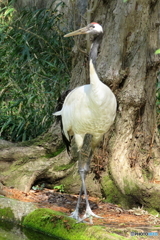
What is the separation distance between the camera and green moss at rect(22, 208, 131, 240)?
448 cm

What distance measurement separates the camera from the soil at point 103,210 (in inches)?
205

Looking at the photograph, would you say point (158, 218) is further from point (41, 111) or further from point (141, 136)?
point (41, 111)

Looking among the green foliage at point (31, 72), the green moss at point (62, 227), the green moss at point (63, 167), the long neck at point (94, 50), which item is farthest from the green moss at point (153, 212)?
the green foliage at point (31, 72)

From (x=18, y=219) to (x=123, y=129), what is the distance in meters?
2.11

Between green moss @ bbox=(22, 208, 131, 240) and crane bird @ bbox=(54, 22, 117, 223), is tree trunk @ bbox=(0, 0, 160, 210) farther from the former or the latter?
green moss @ bbox=(22, 208, 131, 240)

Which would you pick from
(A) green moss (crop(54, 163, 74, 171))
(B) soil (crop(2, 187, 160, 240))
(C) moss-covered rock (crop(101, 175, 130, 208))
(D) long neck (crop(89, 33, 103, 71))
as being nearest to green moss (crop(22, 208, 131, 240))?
(B) soil (crop(2, 187, 160, 240))

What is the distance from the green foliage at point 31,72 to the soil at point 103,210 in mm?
2286

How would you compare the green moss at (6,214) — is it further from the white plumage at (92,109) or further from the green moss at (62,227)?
the white plumage at (92,109)

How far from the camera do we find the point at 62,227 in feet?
15.9

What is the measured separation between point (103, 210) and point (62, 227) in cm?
125

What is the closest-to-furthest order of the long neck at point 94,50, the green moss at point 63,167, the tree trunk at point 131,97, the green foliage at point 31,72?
the long neck at point 94,50 → the tree trunk at point 131,97 → the green moss at point 63,167 → the green foliage at point 31,72

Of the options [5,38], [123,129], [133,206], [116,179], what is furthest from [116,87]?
[5,38]

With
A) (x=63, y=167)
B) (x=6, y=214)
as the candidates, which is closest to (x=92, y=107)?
(x=6, y=214)

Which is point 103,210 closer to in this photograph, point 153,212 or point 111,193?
point 111,193
